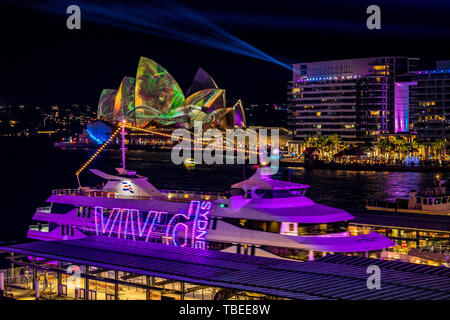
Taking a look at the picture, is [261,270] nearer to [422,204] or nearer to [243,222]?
[243,222]


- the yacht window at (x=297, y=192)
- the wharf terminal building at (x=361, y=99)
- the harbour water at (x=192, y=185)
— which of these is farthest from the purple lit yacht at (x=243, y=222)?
the wharf terminal building at (x=361, y=99)

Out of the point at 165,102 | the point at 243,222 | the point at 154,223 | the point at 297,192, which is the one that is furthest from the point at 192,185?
the point at 165,102

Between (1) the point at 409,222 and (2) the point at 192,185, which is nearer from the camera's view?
Answer: (1) the point at 409,222

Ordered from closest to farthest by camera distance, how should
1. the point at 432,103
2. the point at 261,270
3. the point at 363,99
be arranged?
the point at 261,270 < the point at 432,103 < the point at 363,99

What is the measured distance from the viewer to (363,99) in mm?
103250

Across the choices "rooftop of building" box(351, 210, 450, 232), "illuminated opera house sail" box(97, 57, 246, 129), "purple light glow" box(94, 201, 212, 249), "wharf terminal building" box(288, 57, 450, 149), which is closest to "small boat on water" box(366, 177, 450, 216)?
"rooftop of building" box(351, 210, 450, 232)

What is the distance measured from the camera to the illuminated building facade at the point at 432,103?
8931cm

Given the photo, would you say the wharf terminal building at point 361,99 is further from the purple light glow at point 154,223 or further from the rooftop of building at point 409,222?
the purple light glow at point 154,223

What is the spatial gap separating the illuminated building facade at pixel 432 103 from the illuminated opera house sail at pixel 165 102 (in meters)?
27.2

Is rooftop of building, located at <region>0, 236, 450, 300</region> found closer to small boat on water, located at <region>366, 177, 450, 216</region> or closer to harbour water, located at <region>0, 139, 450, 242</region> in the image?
harbour water, located at <region>0, 139, 450, 242</region>

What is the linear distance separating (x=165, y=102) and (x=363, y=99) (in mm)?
31300

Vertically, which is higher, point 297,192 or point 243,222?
point 297,192

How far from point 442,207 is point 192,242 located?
18.3 m

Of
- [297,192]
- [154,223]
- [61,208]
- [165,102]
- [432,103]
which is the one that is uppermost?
[165,102]
